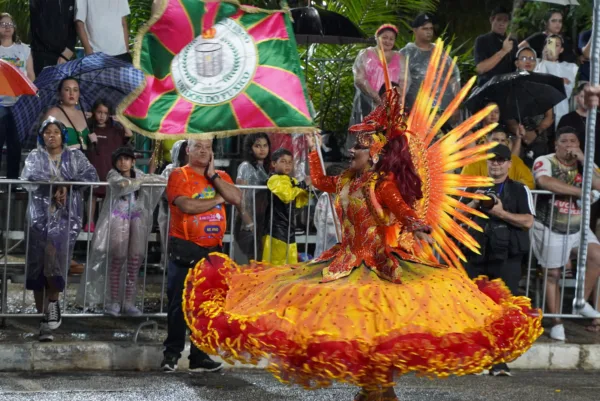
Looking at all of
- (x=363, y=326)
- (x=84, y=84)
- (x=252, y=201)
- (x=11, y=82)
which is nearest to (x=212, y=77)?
(x=363, y=326)

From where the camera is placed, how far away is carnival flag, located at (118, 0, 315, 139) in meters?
6.67

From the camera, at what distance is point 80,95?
10.4 meters

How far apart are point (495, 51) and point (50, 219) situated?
5511 millimetres

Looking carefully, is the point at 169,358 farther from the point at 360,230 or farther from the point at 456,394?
the point at 360,230

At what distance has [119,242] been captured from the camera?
29.5ft

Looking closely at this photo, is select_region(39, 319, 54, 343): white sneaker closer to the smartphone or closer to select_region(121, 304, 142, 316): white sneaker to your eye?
select_region(121, 304, 142, 316): white sneaker

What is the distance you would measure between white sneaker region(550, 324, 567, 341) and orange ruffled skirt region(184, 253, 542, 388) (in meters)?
3.20

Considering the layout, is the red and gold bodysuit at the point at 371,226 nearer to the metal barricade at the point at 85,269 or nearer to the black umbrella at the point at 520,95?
the metal barricade at the point at 85,269

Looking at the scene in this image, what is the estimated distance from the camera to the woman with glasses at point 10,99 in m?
10.3

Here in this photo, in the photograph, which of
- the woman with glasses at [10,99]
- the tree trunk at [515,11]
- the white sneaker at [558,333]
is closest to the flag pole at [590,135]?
the white sneaker at [558,333]

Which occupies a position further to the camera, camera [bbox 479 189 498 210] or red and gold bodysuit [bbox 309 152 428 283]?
camera [bbox 479 189 498 210]

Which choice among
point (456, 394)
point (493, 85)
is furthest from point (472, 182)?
point (493, 85)

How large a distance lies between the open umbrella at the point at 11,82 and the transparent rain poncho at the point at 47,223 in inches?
23.6

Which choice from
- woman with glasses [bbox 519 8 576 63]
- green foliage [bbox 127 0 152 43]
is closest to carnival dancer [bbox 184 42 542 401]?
woman with glasses [bbox 519 8 576 63]
